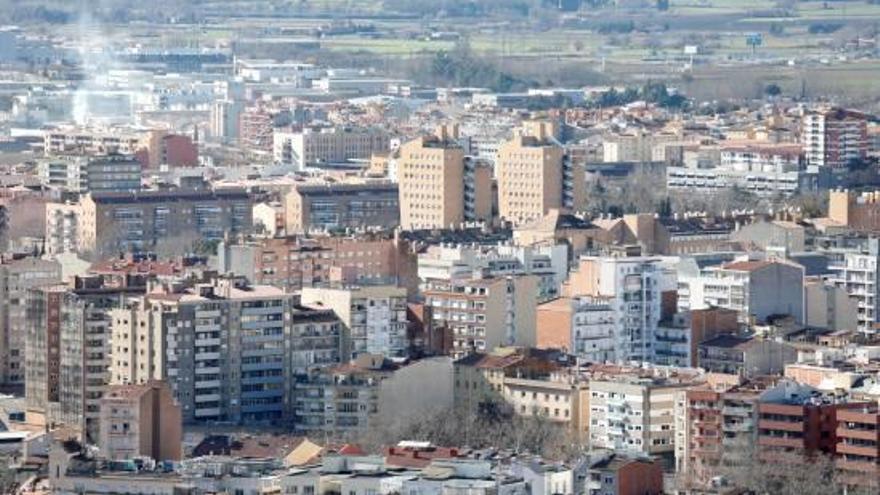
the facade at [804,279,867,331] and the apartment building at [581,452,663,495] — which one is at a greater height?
the facade at [804,279,867,331]

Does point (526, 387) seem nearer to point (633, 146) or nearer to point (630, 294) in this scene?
point (630, 294)

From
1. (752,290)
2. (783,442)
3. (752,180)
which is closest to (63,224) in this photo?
(752,180)

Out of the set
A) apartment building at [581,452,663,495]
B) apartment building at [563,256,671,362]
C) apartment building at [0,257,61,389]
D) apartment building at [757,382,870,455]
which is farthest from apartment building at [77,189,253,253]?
apartment building at [581,452,663,495]

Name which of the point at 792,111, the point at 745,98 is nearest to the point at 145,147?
the point at 792,111

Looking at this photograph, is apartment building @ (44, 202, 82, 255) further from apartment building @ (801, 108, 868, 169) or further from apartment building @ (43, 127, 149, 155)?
apartment building @ (801, 108, 868, 169)

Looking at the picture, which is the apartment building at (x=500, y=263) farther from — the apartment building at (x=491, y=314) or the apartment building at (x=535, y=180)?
the apartment building at (x=535, y=180)


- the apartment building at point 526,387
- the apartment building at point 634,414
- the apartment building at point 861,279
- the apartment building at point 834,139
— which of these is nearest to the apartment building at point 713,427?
the apartment building at point 634,414
